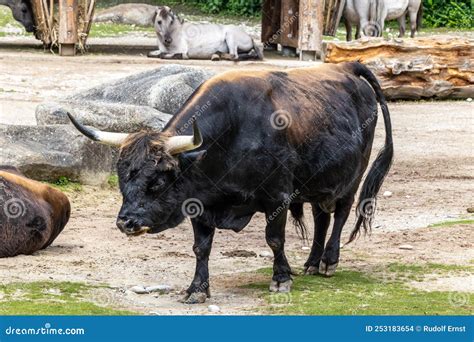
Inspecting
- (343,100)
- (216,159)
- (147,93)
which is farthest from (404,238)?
(147,93)

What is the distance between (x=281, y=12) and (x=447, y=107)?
7498 millimetres

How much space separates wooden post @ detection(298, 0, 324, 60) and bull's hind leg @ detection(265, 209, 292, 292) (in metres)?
15.4

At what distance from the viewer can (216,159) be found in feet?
28.6

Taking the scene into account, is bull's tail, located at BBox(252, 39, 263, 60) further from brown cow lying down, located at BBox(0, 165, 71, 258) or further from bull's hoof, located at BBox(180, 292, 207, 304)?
bull's hoof, located at BBox(180, 292, 207, 304)

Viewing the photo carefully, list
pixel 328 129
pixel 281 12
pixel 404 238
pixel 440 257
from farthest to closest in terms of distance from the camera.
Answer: pixel 281 12 < pixel 404 238 < pixel 440 257 < pixel 328 129

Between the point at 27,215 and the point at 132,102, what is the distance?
4.36m

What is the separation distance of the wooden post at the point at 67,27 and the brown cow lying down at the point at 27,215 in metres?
13.1

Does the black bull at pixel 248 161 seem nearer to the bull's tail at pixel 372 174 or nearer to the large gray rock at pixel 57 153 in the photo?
the bull's tail at pixel 372 174

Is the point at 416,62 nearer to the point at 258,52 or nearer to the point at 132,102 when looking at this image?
the point at 258,52

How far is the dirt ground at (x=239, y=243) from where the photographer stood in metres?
9.27

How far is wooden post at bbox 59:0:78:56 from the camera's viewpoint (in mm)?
23484

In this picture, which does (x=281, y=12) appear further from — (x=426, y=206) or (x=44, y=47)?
(x=426, y=206)

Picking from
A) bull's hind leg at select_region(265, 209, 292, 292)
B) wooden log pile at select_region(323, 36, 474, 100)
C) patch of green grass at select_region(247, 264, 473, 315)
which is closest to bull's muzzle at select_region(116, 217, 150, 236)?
patch of green grass at select_region(247, 264, 473, 315)

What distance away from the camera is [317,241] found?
10.1 metres
